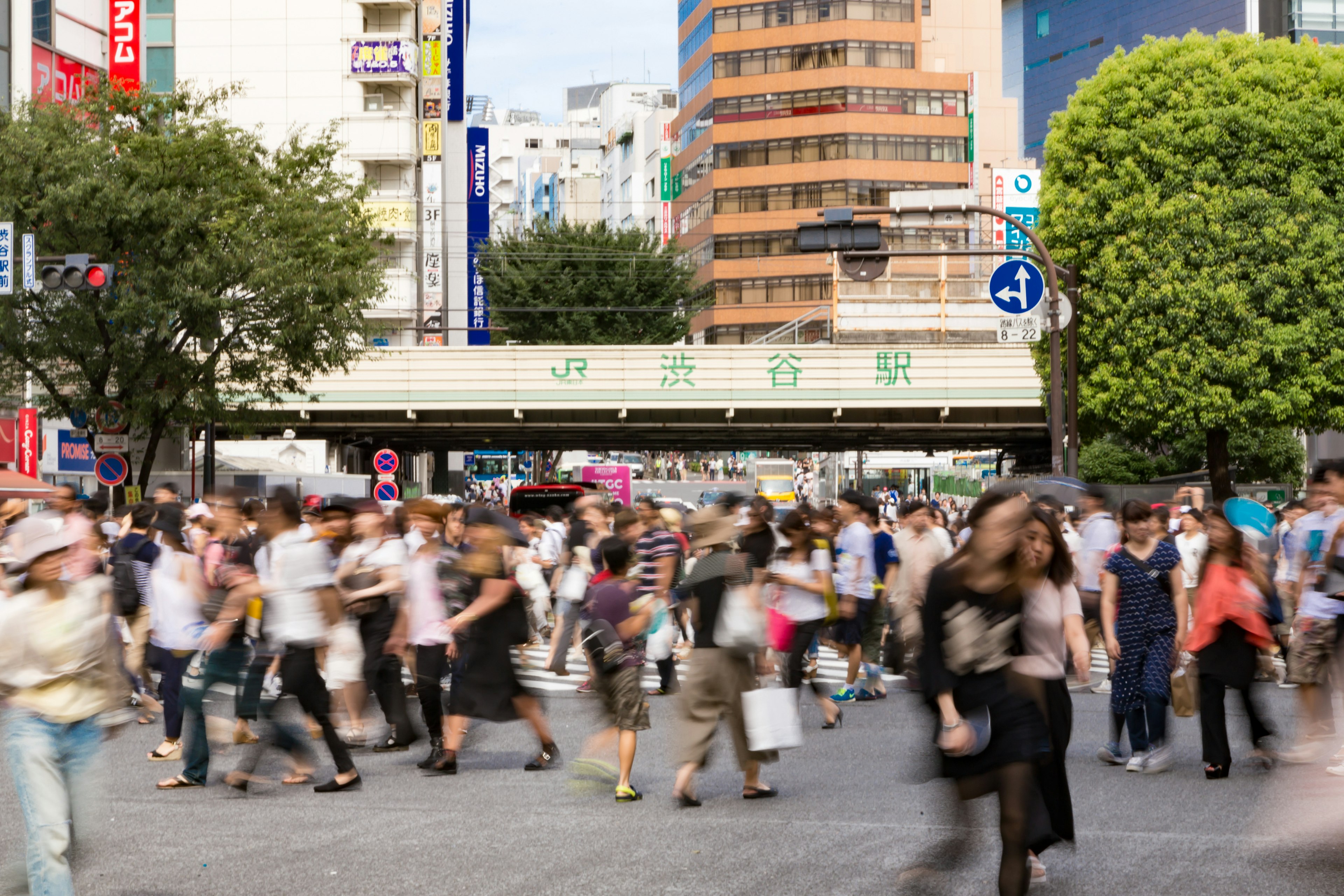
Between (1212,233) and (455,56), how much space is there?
135 ft

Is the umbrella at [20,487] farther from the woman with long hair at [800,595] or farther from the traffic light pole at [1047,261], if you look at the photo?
the woman with long hair at [800,595]

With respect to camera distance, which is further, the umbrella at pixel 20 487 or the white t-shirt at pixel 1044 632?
the umbrella at pixel 20 487

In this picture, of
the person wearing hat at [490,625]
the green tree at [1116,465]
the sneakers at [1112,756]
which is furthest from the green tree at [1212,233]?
the person wearing hat at [490,625]

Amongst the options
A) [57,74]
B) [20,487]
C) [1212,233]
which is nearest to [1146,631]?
[20,487]

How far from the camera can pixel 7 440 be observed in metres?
29.2

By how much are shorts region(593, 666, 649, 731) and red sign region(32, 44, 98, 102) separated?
32.2m

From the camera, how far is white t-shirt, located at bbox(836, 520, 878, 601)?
13.6 metres

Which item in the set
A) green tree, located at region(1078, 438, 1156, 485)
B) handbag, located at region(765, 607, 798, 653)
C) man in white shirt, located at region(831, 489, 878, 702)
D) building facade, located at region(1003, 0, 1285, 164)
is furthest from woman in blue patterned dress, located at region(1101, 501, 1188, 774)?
building facade, located at region(1003, 0, 1285, 164)

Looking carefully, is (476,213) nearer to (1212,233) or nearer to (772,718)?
(1212,233)

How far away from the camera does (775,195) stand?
3238 inches

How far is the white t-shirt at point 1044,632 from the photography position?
6027 millimetres

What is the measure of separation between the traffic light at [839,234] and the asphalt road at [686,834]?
10577 millimetres

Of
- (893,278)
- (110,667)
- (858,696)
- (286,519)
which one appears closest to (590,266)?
(893,278)

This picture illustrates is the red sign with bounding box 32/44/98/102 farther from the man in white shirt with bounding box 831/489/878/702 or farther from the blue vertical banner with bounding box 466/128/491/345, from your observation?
the man in white shirt with bounding box 831/489/878/702
